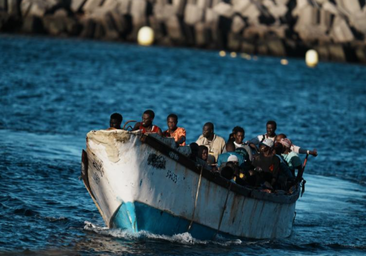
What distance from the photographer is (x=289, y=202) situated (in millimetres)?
16438

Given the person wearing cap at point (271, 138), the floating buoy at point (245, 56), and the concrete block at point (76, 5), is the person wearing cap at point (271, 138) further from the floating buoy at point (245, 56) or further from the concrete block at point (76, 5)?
the concrete block at point (76, 5)

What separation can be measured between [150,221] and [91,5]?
8182 centimetres

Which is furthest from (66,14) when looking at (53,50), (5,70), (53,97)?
(53,97)

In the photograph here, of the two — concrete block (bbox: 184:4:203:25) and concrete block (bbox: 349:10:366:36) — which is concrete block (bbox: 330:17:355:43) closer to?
concrete block (bbox: 349:10:366:36)

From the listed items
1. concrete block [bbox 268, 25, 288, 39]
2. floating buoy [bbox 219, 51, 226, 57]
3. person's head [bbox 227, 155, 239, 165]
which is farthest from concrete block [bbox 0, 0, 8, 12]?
person's head [bbox 227, 155, 239, 165]

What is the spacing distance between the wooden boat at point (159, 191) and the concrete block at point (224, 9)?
8322 cm

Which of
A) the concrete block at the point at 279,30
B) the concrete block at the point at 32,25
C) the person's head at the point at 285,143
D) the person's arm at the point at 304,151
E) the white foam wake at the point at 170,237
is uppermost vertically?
the concrete block at the point at 279,30

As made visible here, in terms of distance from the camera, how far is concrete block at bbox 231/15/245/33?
94.6m

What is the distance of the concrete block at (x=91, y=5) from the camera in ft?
307

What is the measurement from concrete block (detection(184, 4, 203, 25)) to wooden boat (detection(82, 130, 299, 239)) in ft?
264

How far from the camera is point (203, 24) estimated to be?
309 ft

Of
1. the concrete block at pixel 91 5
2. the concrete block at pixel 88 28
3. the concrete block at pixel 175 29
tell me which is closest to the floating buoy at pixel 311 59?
the concrete block at pixel 175 29

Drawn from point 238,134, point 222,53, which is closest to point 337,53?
point 222,53

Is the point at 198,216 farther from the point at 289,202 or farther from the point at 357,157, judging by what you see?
the point at 357,157
